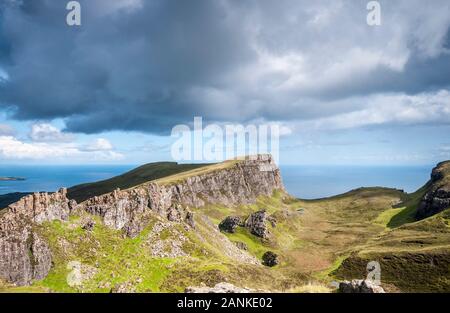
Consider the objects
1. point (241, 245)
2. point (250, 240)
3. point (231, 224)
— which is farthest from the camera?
point (231, 224)

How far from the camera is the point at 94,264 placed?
58.0 metres

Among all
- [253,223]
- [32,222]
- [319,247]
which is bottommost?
[319,247]

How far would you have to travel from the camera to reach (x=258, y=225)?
127 metres

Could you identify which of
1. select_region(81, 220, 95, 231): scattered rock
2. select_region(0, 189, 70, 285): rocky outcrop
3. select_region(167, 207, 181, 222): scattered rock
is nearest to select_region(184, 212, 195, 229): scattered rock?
select_region(167, 207, 181, 222): scattered rock

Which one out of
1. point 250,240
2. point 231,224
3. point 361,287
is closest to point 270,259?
point 250,240

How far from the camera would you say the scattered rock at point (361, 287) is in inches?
1065

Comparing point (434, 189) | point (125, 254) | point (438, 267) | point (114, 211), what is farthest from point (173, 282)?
point (434, 189)

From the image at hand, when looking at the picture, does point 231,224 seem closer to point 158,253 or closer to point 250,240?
point 250,240

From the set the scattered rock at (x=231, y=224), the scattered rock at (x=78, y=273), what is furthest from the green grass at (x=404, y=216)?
the scattered rock at (x=78, y=273)

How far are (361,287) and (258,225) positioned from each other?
100010 mm
